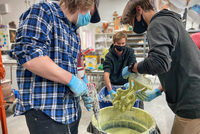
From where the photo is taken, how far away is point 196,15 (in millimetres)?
3145

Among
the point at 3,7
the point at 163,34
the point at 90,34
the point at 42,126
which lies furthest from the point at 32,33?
the point at 90,34

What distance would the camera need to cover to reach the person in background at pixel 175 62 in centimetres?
73

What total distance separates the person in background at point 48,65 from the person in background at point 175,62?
1.34ft

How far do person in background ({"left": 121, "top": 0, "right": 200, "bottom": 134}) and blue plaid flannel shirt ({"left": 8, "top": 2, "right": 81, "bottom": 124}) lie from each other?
0.44 meters

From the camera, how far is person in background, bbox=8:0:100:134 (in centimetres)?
65

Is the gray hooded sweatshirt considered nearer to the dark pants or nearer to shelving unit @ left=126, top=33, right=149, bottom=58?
the dark pants

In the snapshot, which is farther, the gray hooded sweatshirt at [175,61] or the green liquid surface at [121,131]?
the green liquid surface at [121,131]

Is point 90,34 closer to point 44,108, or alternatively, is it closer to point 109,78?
point 109,78

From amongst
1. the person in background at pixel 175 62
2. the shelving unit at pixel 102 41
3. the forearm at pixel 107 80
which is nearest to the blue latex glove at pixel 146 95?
the person in background at pixel 175 62

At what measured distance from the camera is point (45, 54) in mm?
680

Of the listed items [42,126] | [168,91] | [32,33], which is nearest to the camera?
[32,33]

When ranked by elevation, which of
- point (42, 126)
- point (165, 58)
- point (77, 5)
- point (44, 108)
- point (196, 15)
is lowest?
point (42, 126)

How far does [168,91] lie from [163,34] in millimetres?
407

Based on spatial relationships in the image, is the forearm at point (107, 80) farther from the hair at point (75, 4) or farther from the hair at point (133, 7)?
the hair at point (75, 4)
